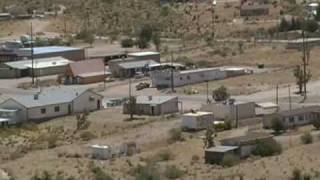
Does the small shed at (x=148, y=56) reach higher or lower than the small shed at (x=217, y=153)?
higher

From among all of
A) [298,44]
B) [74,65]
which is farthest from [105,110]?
[298,44]

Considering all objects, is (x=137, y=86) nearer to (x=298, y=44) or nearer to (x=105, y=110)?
(x=105, y=110)

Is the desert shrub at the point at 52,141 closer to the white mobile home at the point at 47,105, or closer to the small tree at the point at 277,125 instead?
the white mobile home at the point at 47,105

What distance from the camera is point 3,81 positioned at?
5703 centimetres

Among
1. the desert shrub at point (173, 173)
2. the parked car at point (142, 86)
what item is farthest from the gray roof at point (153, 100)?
the desert shrub at point (173, 173)

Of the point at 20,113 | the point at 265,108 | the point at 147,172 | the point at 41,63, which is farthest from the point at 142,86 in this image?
the point at 147,172

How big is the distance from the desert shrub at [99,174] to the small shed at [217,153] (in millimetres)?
3359

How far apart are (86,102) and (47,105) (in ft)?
7.35

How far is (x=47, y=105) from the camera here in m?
41.7

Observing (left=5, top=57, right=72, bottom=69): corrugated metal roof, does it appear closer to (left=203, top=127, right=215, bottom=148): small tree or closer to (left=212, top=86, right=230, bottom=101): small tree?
(left=212, top=86, right=230, bottom=101): small tree

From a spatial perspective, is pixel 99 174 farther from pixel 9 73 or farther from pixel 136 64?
pixel 9 73

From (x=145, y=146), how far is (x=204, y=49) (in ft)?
108

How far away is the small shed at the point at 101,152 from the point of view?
3184cm

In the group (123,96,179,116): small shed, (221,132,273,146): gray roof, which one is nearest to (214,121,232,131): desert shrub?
(221,132,273,146): gray roof
